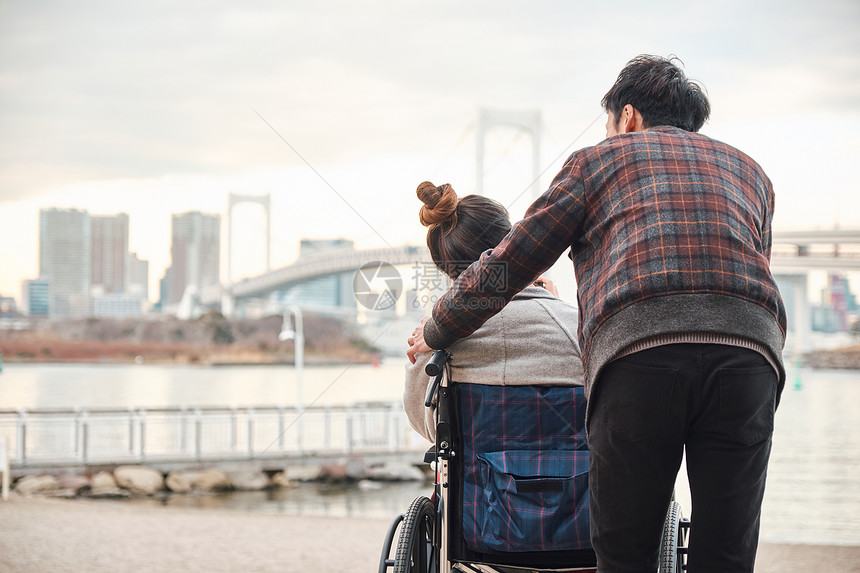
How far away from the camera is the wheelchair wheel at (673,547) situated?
126 cm

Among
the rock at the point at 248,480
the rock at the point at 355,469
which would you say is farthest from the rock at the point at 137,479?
the rock at the point at 355,469

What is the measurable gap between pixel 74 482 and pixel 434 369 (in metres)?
9.13

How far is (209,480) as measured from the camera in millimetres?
9695

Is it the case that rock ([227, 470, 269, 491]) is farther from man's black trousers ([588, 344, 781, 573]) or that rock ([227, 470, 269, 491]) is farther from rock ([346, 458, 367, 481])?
man's black trousers ([588, 344, 781, 573])

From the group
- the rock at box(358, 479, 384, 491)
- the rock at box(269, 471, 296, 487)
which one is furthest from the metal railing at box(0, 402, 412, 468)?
the rock at box(358, 479, 384, 491)

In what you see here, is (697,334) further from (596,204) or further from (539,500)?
(539,500)

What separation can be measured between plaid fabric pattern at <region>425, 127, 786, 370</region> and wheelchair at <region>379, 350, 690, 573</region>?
342mm

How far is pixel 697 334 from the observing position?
2.85 ft

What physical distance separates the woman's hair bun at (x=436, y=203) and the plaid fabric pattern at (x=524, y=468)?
0.95ft

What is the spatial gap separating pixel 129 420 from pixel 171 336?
24.7 m

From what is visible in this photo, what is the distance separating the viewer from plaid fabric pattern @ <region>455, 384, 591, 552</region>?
1.29 meters

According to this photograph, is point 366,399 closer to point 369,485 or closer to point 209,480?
point 369,485

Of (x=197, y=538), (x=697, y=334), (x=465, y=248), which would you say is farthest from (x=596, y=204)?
(x=197, y=538)

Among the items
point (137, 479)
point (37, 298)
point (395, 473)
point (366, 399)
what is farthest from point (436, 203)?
point (37, 298)
